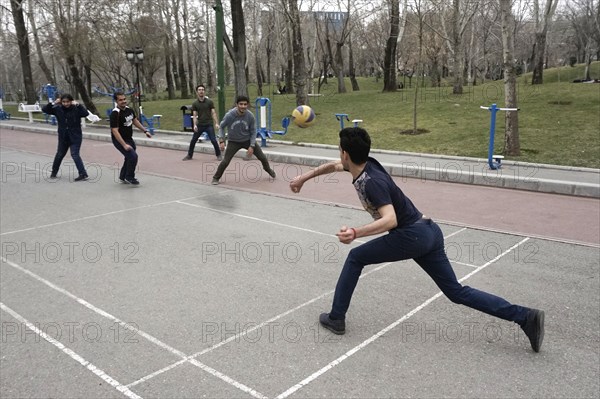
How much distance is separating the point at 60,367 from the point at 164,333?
802 millimetres

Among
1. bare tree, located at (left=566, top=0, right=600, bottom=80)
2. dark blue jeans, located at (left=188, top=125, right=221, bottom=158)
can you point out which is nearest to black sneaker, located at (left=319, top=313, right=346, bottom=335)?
dark blue jeans, located at (left=188, top=125, right=221, bottom=158)

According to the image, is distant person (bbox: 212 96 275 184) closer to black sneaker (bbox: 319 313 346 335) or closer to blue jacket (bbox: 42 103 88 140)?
blue jacket (bbox: 42 103 88 140)

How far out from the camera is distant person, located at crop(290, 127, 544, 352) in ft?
12.3

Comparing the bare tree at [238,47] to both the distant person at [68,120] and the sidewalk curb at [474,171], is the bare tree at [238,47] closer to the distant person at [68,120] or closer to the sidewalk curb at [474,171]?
the sidewalk curb at [474,171]

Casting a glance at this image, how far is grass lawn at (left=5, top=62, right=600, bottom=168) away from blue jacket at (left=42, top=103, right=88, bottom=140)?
8.12 metres

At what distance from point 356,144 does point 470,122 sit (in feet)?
49.7

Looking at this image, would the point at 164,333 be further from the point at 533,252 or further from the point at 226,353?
the point at 533,252

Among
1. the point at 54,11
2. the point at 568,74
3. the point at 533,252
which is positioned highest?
the point at 54,11

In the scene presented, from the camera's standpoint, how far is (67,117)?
10930 mm

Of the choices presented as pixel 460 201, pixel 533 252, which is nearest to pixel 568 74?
pixel 460 201

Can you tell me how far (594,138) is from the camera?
47.1ft

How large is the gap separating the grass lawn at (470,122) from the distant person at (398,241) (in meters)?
9.81

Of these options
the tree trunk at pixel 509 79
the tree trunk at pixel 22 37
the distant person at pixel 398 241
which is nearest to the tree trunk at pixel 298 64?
the tree trunk at pixel 509 79

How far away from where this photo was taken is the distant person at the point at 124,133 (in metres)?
10.4
